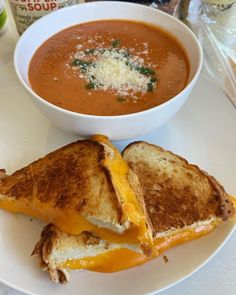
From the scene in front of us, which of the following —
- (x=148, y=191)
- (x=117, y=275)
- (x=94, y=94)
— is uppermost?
(x=94, y=94)

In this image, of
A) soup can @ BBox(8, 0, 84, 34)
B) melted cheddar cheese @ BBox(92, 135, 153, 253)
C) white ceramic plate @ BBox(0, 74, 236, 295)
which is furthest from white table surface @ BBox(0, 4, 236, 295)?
soup can @ BBox(8, 0, 84, 34)

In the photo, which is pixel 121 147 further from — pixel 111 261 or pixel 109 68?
pixel 111 261

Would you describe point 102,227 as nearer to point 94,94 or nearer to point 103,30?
point 94,94

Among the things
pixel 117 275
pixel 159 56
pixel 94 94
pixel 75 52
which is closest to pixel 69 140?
pixel 94 94

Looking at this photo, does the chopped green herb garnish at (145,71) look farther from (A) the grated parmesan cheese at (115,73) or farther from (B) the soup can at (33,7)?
(B) the soup can at (33,7)

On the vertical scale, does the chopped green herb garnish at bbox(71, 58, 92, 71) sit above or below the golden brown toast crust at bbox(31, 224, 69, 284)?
above

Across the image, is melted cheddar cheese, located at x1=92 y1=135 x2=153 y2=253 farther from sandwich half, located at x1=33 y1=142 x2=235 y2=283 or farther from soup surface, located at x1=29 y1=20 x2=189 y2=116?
soup surface, located at x1=29 y1=20 x2=189 y2=116
